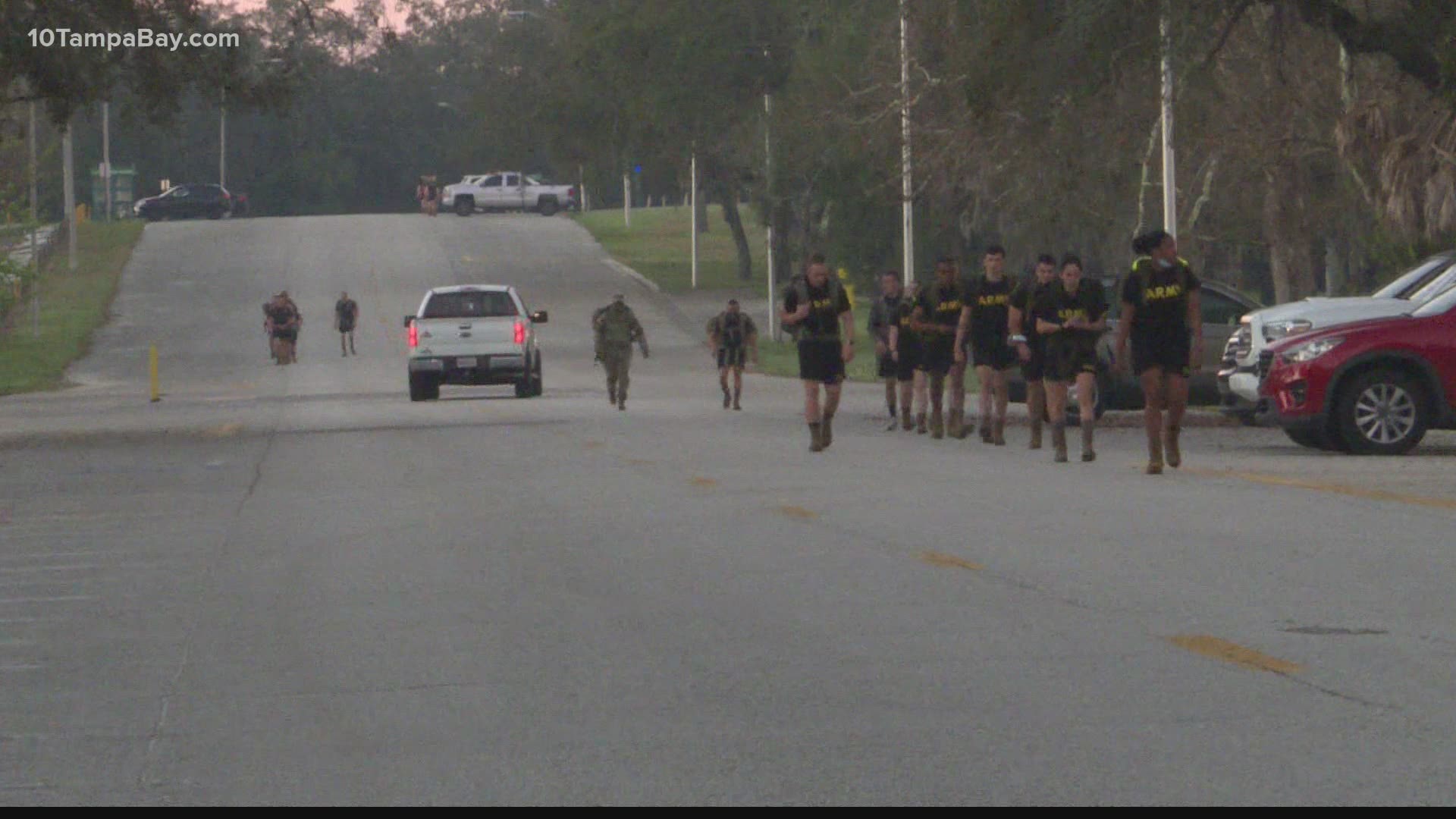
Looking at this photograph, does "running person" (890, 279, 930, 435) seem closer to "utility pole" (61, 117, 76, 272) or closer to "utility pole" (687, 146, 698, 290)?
"utility pole" (687, 146, 698, 290)

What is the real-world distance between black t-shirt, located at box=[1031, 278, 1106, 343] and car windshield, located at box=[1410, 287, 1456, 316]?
9.35 feet

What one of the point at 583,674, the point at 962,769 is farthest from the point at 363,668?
the point at 962,769

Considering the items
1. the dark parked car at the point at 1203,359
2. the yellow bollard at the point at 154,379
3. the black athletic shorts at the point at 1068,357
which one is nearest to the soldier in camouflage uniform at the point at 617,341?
the dark parked car at the point at 1203,359

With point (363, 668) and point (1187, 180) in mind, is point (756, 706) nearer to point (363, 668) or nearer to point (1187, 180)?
point (363, 668)

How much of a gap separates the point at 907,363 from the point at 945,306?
1898mm

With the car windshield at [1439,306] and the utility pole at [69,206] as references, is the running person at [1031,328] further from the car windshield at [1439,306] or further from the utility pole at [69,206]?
the utility pole at [69,206]

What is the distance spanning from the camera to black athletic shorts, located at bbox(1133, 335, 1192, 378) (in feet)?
59.4

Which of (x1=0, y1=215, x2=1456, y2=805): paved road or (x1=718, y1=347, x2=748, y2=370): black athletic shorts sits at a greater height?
(x1=718, y1=347, x2=748, y2=370): black athletic shorts

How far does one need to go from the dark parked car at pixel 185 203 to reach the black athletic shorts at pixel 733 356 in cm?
7285

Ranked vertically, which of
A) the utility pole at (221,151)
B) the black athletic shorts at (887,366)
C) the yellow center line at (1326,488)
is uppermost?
the utility pole at (221,151)

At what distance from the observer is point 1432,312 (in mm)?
19969

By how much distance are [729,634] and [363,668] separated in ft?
5.50

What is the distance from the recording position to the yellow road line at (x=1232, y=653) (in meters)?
8.99

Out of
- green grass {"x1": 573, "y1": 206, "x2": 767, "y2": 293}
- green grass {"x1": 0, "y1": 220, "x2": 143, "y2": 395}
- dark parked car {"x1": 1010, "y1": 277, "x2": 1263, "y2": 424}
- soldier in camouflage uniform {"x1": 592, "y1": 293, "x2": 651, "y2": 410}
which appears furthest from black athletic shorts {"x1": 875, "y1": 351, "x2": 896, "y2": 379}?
green grass {"x1": 573, "y1": 206, "x2": 767, "y2": 293}
